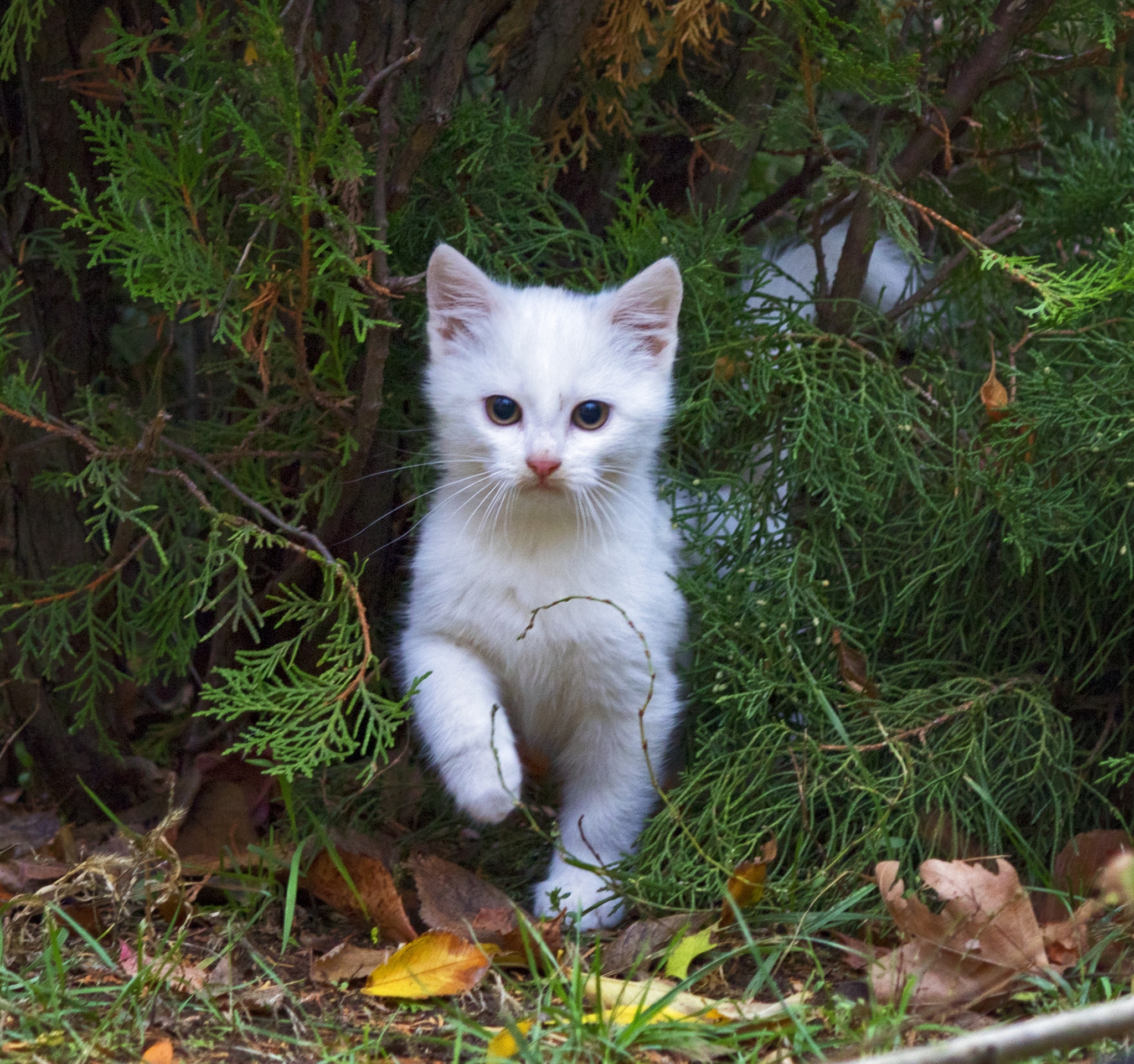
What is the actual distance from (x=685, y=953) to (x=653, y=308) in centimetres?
121

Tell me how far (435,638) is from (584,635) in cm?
30

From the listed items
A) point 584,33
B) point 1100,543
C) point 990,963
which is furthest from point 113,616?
point 1100,543

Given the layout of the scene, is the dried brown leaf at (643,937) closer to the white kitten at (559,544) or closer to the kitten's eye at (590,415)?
the white kitten at (559,544)

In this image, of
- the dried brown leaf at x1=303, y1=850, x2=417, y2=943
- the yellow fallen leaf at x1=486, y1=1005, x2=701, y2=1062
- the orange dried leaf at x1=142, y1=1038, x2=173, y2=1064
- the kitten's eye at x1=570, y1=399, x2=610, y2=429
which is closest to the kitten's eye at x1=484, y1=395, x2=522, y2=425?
the kitten's eye at x1=570, y1=399, x2=610, y2=429

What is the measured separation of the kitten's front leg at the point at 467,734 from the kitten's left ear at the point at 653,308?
73cm

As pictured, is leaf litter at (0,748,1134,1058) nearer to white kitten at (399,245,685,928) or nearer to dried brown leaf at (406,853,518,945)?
dried brown leaf at (406,853,518,945)

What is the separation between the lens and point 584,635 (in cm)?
223

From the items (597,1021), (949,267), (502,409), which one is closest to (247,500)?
(502,409)

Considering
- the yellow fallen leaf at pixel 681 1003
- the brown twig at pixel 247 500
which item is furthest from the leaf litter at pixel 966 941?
the brown twig at pixel 247 500

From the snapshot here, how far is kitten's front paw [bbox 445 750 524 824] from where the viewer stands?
2070mm

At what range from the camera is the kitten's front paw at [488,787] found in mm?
2070

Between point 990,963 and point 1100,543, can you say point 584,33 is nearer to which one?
point 1100,543

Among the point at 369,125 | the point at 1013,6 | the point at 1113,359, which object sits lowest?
the point at 1113,359

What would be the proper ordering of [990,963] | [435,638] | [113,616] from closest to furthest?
1. [990,963]
2. [435,638]
3. [113,616]
